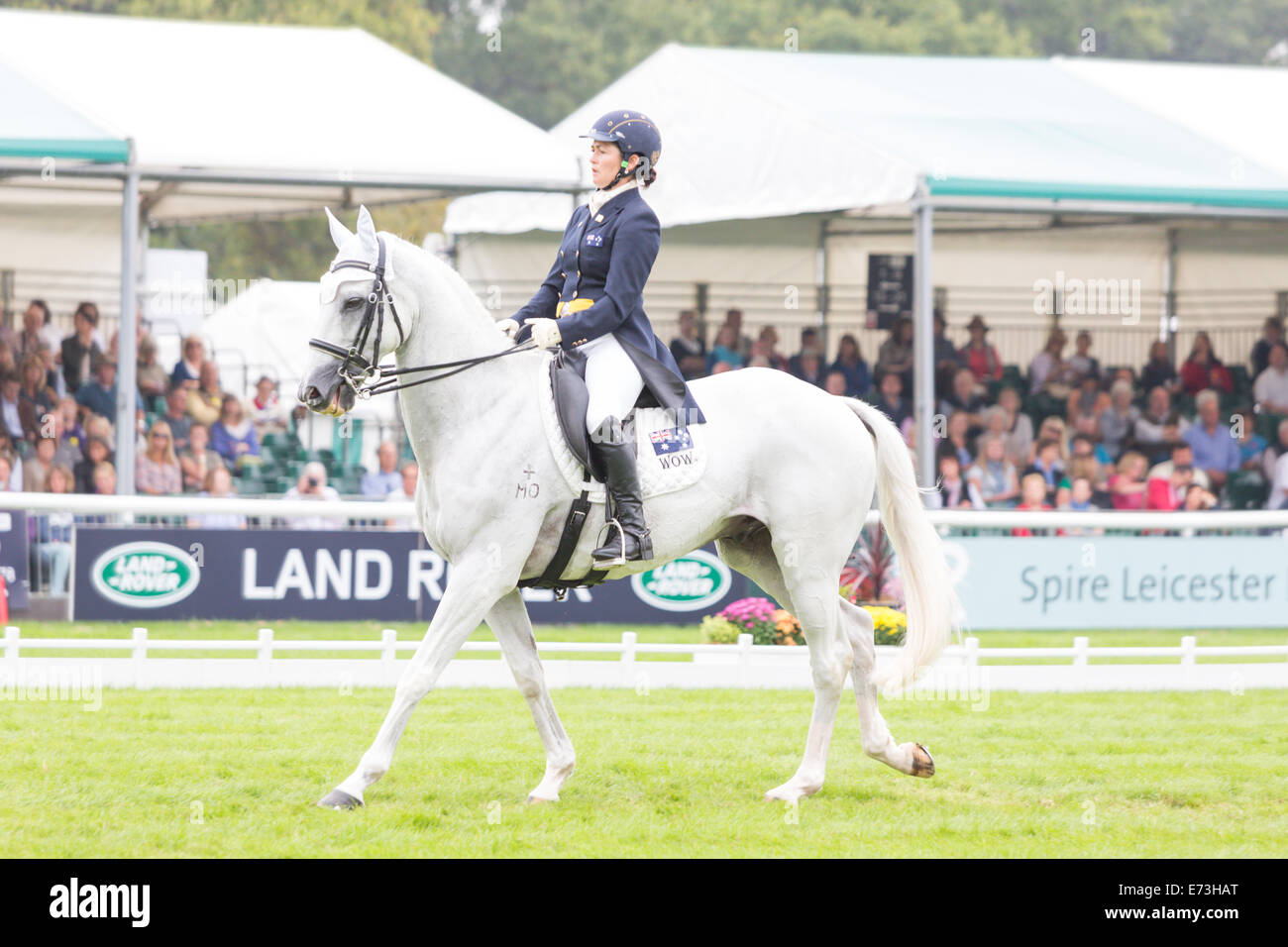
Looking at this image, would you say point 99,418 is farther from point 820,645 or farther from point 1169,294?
point 1169,294

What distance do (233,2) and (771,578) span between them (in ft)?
110

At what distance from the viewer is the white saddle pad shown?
6.60 meters

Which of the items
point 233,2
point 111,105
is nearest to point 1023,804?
point 111,105

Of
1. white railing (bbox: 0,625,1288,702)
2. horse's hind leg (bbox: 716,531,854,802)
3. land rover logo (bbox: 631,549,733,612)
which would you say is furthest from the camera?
land rover logo (bbox: 631,549,733,612)

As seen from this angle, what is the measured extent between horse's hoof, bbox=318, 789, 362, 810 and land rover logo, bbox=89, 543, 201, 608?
19.7ft

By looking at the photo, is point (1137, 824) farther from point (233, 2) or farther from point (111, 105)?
point (233, 2)

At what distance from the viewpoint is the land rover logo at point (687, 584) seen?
12.9 m

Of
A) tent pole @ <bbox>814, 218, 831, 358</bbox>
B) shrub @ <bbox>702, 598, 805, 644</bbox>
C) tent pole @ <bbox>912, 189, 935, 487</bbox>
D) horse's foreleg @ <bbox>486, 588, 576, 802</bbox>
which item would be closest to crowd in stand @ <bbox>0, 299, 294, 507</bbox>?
shrub @ <bbox>702, 598, 805, 644</bbox>

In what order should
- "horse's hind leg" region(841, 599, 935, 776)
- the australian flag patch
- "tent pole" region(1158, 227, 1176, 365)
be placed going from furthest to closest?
"tent pole" region(1158, 227, 1176, 365)
"horse's hind leg" region(841, 599, 935, 776)
the australian flag patch

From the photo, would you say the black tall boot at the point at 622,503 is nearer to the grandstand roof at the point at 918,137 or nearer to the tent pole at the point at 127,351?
the tent pole at the point at 127,351

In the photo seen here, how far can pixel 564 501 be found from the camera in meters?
6.62

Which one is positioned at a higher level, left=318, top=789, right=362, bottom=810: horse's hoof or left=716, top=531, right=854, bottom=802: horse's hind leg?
left=716, top=531, right=854, bottom=802: horse's hind leg

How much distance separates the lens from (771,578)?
741cm

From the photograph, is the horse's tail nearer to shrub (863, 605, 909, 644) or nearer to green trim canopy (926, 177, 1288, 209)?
shrub (863, 605, 909, 644)
